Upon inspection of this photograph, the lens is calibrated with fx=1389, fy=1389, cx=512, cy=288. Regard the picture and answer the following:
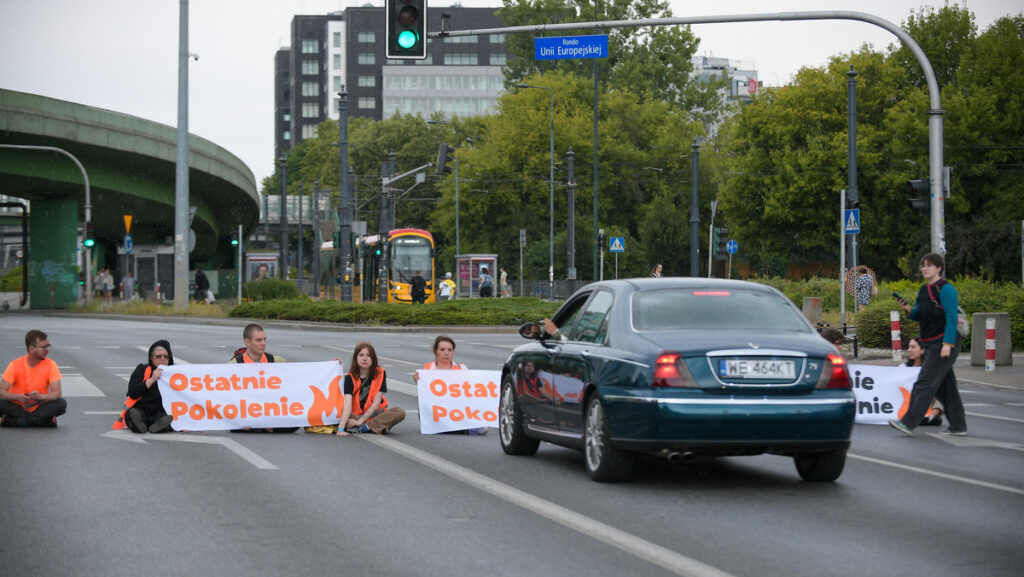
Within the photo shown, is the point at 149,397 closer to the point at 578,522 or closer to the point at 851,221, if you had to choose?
the point at 578,522

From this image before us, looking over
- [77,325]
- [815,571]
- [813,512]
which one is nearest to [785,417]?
[813,512]

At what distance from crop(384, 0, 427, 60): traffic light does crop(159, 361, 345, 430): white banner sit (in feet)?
22.3

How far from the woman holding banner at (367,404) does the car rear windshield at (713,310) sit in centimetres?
416

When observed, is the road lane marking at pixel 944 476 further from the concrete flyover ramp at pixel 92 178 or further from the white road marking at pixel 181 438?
the concrete flyover ramp at pixel 92 178

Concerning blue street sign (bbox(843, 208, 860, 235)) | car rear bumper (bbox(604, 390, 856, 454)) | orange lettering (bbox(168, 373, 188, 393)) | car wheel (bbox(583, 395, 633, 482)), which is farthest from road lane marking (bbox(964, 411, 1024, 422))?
blue street sign (bbox(843, 208, 860, 235))

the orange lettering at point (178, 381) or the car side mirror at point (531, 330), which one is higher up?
the car side mirror at point (531, 330)

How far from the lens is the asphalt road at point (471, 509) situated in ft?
22.5

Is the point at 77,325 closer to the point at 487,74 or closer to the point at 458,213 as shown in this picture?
the point at 458,213

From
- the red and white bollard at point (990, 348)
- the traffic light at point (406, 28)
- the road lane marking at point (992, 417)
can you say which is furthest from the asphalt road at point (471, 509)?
the red and white bollard at point (990, 348)

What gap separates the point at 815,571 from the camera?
21.7 feet

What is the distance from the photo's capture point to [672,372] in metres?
9.09

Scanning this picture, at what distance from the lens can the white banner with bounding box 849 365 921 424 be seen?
49.2ft

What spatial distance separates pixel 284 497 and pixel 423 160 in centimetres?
9432

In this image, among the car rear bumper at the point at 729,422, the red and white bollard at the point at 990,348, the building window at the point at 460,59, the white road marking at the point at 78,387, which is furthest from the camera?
the building window at the point at 460,59
